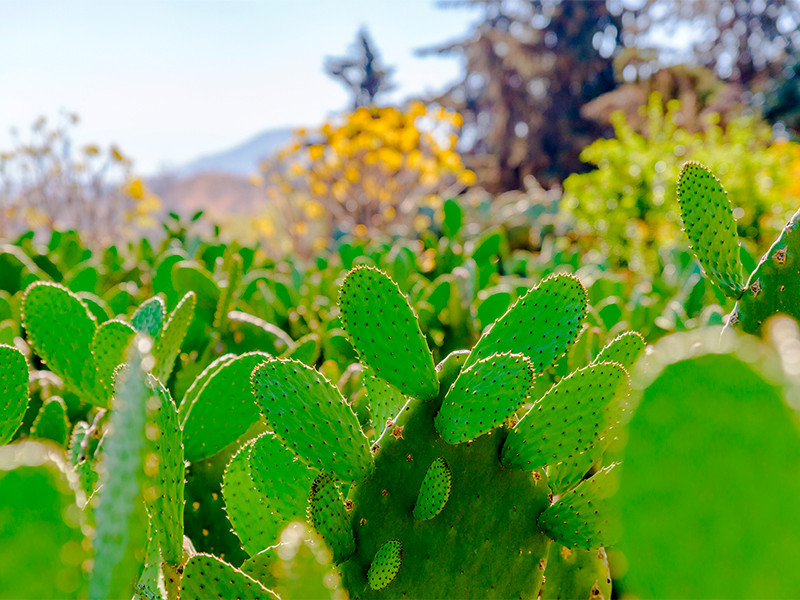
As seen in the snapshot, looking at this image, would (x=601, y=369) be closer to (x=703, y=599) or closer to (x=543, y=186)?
(x=703, y=599)

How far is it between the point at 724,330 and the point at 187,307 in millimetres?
857

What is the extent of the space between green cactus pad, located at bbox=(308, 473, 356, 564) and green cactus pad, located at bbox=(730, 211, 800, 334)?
0.65 metres

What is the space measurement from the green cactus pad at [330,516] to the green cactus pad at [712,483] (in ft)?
1.22

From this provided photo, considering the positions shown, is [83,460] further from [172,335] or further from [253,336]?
[253,336]

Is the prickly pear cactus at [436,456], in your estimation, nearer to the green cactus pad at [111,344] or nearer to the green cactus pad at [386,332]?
the green cactus pad at [386,332]

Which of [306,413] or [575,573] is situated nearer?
[306,413]

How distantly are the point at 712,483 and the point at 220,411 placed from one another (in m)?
0.76

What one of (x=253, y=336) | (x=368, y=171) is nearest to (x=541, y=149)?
(x=368, y=171)

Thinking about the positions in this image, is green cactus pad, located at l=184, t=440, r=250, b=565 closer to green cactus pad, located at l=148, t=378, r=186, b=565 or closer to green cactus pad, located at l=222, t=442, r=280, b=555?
green cactus pad, located at l=222, t=442, r=280, b=555

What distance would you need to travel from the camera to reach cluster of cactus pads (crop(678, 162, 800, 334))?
Answer: 35.0 inches

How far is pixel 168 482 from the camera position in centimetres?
66

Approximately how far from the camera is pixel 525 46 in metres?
20.9

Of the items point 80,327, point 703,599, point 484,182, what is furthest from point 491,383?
point 484,182

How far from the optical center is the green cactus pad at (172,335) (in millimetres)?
1032
